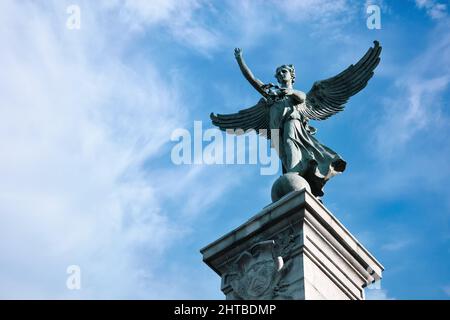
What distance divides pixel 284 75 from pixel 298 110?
0.89 m

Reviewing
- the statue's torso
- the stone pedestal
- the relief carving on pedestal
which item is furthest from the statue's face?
the relief carving on pedestal

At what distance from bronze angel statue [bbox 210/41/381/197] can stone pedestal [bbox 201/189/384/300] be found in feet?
5.42

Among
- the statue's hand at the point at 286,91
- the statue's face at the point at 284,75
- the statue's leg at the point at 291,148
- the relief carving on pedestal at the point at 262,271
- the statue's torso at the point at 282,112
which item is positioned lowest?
the relief carving on pedestal at the point at 262,271

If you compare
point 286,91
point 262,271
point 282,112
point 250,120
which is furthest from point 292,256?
point 250,120

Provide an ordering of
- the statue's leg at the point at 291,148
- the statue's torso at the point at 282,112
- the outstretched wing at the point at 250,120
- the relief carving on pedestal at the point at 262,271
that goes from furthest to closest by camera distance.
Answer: the outstretched wing at the point at 250,120
the statue's torso at the point at 282,112
the statue's leg at the point at 291,148
the relief carving on pedestal at the point at 262,271

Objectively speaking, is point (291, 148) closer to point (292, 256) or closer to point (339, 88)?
point (339, 88)

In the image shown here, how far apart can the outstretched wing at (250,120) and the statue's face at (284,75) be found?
52cm

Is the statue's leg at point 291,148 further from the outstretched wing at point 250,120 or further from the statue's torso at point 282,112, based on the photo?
the outstretched wing at point 250,120

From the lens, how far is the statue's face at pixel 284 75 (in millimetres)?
17469

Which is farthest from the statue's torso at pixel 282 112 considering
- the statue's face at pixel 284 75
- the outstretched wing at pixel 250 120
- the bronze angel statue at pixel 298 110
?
the statue's face at pixel 284 75
